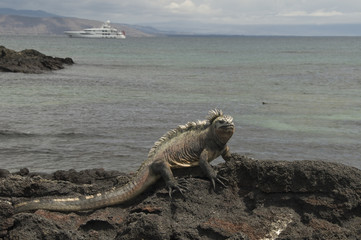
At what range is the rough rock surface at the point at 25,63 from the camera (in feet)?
122

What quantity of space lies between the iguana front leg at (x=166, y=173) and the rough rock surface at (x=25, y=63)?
1315 inches

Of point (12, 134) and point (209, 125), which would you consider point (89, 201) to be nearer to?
point (209, 125)

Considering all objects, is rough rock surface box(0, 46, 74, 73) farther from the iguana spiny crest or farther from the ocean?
the iguana spiny crest

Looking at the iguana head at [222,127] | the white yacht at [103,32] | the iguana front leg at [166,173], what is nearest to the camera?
the iguana front leg at [166,173]

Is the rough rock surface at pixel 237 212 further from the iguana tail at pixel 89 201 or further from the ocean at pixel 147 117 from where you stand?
the ocean at pixel 147 117

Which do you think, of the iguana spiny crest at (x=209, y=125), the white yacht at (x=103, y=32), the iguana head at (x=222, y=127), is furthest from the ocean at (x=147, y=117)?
the white yacht at (x=103, y=32)

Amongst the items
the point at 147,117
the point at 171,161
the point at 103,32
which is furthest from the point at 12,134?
the point at 103,32

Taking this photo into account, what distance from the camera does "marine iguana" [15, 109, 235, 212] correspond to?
5102 millimetres

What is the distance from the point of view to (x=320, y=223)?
476 centimetres

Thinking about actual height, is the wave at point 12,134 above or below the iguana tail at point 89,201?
below

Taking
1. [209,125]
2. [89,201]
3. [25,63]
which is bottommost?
[25,63]

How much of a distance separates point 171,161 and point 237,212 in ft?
3.33

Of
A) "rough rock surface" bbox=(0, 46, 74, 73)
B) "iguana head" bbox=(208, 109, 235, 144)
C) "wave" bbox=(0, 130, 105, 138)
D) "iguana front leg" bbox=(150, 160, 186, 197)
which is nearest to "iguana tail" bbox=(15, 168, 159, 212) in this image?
"iguana front leg" bbox=(150, 160, 186, 197)

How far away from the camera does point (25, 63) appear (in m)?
39.2
